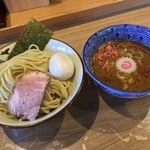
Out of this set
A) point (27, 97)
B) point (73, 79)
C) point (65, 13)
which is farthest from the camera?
point (65, 13)

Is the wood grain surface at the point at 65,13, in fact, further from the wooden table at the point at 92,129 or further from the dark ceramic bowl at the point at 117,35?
the wooden table at the point at 92,129

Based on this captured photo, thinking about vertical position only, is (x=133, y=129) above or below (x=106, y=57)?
below

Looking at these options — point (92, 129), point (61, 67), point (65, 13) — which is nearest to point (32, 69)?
point (61, 67)

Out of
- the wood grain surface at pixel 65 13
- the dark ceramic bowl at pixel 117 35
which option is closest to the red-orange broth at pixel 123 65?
the dark ceramic bowl at pixel 117 35

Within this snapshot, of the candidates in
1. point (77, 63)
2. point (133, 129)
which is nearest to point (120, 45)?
point (77, 63)

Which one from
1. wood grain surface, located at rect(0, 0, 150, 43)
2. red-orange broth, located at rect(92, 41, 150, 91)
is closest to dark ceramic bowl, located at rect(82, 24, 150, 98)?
red-orange broth, located at rect(92, 41, 150, 91)

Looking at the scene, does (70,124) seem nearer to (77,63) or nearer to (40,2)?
(77,63)

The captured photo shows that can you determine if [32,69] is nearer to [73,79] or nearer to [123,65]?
[73,79]
